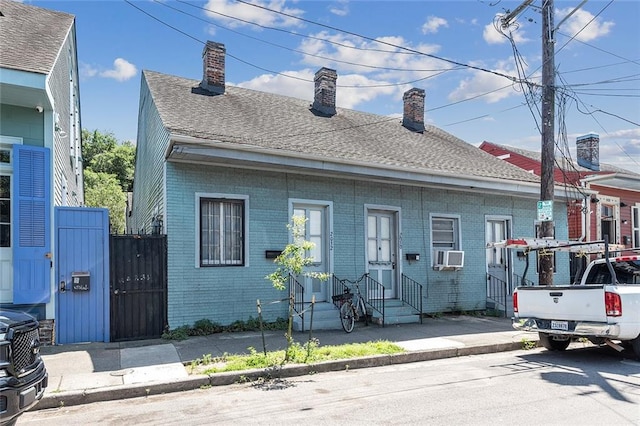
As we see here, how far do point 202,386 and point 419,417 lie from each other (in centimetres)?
302

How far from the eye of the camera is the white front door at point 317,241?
1132 cm

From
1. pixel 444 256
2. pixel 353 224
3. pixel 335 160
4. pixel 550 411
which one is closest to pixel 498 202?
pixel 444 256

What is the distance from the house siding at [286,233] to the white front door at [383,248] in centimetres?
25

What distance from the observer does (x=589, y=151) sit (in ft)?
73.5

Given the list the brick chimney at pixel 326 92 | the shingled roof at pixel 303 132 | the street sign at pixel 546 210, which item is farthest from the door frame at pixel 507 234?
the brick chimney at pixel 326 92

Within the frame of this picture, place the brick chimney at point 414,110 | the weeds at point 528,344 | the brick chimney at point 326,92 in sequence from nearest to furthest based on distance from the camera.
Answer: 1. the weeds at point 528,344
2. the brick chimney at point 326,92
3. the brick chimney at point 414,110

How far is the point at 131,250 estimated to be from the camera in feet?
30.8

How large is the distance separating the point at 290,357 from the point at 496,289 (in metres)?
8.47

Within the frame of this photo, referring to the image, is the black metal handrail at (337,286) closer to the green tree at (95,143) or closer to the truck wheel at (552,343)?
the truck wheel at (552,343)

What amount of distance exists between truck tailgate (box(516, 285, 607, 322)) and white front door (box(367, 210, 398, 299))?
13.5 ft

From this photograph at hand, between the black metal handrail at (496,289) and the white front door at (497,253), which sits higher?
the white front door at (497,253)

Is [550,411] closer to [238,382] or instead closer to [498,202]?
[238,382]

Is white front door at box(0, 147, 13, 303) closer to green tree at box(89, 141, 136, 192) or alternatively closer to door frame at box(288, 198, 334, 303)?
door frame at box(288, 198, 334, 303)

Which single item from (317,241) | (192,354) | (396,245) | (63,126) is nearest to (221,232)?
(317,241)
